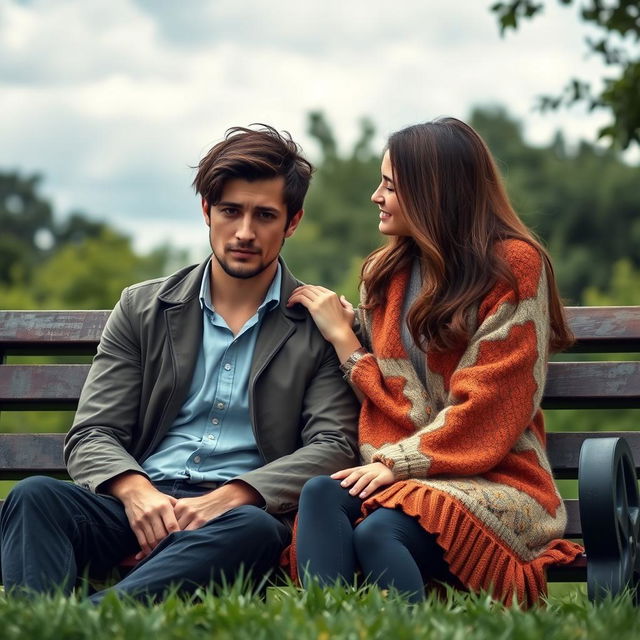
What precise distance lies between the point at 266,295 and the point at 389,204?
591 mm

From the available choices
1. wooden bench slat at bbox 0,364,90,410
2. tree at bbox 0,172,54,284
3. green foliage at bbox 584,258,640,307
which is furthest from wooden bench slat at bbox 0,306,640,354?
tree at bbox 0,172,54,284

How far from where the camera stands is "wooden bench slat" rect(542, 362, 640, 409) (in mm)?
4504

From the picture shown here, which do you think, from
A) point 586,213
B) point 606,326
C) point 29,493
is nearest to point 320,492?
point 29,493

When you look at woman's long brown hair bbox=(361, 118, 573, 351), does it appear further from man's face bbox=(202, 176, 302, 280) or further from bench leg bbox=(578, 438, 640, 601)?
bench leg bbox=(578, 438, 640, 601)

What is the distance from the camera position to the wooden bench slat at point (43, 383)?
470 cm

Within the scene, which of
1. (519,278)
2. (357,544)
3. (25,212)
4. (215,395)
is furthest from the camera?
(25,212)

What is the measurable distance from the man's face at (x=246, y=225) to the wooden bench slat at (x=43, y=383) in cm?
77

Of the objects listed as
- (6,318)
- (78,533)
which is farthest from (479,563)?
(6,318)

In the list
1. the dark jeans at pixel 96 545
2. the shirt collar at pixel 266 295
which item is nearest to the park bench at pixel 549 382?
the shirt collar at pixel 266 295

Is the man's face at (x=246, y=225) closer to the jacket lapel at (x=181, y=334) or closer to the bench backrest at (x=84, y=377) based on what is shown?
the jacket lapel at (x=181, y=334)

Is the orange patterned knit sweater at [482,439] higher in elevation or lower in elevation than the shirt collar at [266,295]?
lower

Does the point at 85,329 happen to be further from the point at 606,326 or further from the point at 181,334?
the point at 606,326

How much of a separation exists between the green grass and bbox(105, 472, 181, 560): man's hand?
2.26 ft

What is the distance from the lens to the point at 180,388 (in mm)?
4309
